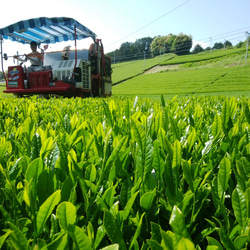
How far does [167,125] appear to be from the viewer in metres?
0.91

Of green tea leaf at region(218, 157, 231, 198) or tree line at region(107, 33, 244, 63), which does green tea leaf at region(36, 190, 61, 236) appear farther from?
tree line at region(107, 33, 244, 63)

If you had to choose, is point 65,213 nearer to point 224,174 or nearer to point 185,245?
point 185,245

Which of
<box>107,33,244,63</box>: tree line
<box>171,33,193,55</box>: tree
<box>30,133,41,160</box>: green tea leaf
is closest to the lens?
<box>30,133,41,160</box>: green tea leaf

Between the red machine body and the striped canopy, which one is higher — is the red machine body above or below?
below

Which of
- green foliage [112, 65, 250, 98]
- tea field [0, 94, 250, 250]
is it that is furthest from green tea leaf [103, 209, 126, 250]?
green foliage [112, 65, 250, 98]

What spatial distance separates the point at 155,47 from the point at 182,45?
9723 millimetres

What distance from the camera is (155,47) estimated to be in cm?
7781

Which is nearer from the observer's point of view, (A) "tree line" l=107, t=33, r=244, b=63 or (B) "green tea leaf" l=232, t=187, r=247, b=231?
(B) "green tea leaf" l=232, t=187, r=247, b=231

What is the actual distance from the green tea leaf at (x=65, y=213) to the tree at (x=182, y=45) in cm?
7581

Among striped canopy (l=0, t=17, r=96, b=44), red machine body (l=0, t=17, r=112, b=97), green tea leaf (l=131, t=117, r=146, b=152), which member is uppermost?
striped canopy (l=0, t=17, r=96, b=44)

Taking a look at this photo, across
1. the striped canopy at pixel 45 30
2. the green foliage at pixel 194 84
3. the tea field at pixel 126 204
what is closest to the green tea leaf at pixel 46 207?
the tea field at pixel 126 204

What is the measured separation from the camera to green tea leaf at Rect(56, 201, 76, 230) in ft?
1.09

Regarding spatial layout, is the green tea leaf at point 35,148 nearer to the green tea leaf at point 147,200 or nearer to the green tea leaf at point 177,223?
the green tea leaf at point 147,200

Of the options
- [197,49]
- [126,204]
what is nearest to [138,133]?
[126,204]
